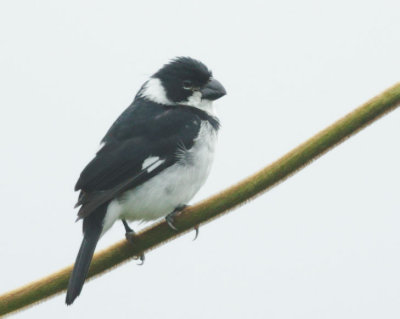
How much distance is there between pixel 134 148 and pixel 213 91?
Result: 75 cm

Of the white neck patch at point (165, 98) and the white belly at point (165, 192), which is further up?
the white neck patch at point (165, 98)

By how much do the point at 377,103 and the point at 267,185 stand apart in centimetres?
33

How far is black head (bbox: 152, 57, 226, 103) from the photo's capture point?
4.14 meters

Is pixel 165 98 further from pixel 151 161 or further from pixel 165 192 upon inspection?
pixel 165 192

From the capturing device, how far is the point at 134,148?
11.8 ft

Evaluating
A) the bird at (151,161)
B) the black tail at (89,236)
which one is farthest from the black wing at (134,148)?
the black tail at (89,236)

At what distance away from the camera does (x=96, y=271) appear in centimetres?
202

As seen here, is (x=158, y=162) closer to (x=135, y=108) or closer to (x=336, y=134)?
(x=135, y=108)

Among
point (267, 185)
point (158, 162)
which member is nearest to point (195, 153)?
point (158, 162)

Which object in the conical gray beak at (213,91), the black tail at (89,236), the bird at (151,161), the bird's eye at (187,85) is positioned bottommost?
the black tail at (89,236)

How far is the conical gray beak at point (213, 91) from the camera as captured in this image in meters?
4.08

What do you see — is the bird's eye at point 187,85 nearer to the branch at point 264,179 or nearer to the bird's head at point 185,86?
the bird's head at point 185,86

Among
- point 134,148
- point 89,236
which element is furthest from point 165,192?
point 89,236

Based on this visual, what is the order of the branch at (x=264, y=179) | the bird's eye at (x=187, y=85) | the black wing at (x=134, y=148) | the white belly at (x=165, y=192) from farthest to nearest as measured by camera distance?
the bird's eye at (x=187, y=85) → the white belly at (x=165, y=192) → the black wing at (x=134, y=148) → the branch at (x=264, y=179)
